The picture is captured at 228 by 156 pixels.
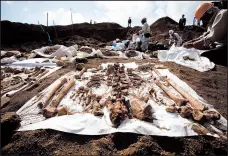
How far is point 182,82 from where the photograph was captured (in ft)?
12.5

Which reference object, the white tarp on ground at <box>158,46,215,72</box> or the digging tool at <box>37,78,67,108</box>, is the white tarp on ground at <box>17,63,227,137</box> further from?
the white tarp on ground at <box>158,46,215,72</box>

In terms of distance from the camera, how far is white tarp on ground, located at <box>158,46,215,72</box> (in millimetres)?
4961

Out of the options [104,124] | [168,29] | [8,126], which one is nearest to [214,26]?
[104,124]

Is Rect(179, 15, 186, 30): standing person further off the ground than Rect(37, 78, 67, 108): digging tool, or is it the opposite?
Rect(179, 15, 186, 30): standing person

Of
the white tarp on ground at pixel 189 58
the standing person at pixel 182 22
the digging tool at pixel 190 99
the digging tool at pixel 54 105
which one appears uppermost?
the standing person at pixel 182 22

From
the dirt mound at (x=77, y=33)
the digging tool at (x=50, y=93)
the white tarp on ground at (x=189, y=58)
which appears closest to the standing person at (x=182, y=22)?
the dirt mound at (x=77, y=33)

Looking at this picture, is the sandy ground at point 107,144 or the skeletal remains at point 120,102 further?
the skeletal remains at point 120,102

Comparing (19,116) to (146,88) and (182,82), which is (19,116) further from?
(182,82)

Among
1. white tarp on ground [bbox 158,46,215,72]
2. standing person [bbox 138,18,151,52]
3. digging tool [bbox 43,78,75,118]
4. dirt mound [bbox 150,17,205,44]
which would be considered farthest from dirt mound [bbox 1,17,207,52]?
digging tool [bbox 43,78,75,118]

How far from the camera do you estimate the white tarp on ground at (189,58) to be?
195 inches

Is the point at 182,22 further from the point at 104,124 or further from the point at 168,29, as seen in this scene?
the point at 104,124

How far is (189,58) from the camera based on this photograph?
18.4 ft

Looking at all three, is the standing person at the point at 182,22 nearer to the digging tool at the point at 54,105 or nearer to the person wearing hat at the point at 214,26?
the person wearing hat at the point at 214,26

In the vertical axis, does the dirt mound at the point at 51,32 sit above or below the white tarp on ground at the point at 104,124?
above
